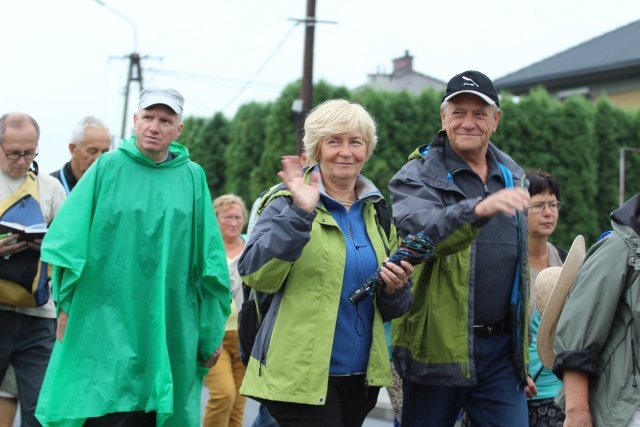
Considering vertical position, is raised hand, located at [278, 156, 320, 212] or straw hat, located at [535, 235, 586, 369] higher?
raised hand, located at [278, 156, 320, 212]

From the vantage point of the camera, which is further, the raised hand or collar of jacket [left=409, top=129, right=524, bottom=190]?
collar of jacket [left=409, top=129, right=524, bottom=190]

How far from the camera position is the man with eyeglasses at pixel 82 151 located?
6.19 metres

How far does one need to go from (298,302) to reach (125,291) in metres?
1.29

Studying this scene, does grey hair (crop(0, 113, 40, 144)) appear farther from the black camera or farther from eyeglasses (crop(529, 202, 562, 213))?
eyeglasses (crop(529, 202, 562, 213))

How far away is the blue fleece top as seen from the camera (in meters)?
3.89

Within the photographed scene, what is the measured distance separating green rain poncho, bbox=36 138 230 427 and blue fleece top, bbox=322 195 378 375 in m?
1.16

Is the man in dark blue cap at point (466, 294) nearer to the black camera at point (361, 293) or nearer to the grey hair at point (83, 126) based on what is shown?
the black camera at point (361, 293)

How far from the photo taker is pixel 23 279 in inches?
209

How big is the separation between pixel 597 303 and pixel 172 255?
2297mm

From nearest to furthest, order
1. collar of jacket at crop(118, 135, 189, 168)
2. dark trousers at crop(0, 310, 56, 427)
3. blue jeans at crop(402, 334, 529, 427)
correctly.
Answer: blue jeans at crop(402, 334, 529, 427) < collar of jacket at crop(118, 135, 189, 168) < dark trousers at crop(0, 310, 56, 427)

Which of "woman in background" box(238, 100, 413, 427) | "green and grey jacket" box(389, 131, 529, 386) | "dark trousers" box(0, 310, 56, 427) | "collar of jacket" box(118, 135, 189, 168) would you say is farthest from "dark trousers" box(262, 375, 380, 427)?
"dark trousers" box(0, 310, 56, 427)

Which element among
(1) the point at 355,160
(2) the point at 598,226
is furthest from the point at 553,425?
(2) the point at 598,226

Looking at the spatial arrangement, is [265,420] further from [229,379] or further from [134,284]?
[134,284]

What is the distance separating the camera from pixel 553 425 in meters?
4.96
